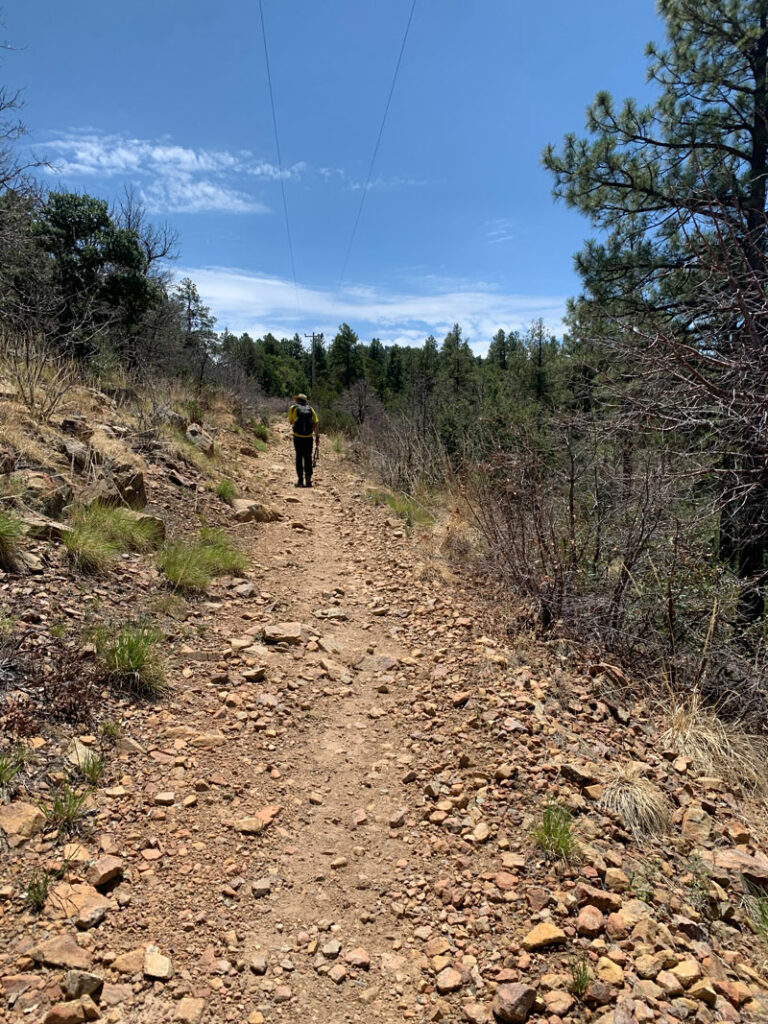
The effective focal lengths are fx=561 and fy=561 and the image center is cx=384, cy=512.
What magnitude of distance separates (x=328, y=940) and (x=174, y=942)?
0.54m

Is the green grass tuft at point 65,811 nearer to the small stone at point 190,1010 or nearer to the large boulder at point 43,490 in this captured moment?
the small stone at point 190,1010

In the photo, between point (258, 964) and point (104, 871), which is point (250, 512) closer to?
point (104, 871)

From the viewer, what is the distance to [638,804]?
2.59 meters

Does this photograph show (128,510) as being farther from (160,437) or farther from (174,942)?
(174,942)

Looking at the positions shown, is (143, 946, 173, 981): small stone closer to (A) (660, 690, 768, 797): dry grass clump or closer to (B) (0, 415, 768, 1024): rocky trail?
(B) (0, 415, 768, 1024): rocky trail

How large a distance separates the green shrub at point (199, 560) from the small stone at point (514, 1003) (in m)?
3.52

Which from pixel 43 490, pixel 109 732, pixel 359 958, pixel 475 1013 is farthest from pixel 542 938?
pixel 43 490

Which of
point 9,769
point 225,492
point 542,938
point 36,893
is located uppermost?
point 225,492

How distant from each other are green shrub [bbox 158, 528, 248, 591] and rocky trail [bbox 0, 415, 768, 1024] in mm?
697

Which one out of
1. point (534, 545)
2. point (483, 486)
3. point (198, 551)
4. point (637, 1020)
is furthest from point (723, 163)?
point (637, 1020)

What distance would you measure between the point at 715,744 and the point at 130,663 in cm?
335

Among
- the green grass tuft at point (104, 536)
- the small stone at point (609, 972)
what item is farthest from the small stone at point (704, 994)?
the green grass tuft at point (104, 536)

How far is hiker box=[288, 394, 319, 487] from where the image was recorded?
989 cm

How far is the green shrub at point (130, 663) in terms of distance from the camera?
10.4 feet
